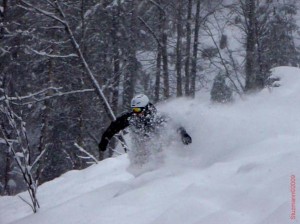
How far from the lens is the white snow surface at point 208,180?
3.76 m

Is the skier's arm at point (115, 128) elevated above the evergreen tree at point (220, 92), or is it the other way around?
the skier's arm at point (115, 128)

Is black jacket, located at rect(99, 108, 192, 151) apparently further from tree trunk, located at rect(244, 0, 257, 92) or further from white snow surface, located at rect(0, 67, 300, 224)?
tree trunk, located at rect(244, 0, 257, 92)

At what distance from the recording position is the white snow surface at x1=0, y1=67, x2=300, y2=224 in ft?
A: 12.3

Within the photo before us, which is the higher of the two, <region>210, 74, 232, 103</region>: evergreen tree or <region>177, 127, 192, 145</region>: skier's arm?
<region>177, 127, 192, 145</region>: skier's arm

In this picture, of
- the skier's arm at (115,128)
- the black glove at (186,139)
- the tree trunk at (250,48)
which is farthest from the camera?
the tree trunk at (250,48)

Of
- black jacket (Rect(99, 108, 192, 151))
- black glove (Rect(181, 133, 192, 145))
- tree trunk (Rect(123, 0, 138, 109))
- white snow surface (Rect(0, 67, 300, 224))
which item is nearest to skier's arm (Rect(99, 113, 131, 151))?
black jacket (Rect(99, 108, 192, 151))

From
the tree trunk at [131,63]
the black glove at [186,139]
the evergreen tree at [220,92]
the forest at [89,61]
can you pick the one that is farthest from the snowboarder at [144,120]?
the tree trunk at [131,63]

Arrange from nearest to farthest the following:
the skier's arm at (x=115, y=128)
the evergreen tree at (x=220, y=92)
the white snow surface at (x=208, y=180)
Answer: the white snow surface at (x=208, y=180), the skier's arm at (x=115, y=128), the evergreen tree at (x=220, y=92)

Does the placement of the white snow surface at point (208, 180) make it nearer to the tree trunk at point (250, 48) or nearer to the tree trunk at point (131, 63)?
the tree trunk at point (250, 48)

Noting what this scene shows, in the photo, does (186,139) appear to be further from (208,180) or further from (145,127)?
(208,180)

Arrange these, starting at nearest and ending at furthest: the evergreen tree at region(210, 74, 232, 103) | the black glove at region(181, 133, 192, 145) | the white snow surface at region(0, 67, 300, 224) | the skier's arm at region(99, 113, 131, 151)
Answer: the white snow surface at region(0, 67, 300, 224) < the black glove at region(181, 133, 192, 145) < the skier's arm at region(99, 113, 131, 151) < the evergreen tree at region(210, 74, 232, 103)

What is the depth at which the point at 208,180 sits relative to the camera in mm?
4613

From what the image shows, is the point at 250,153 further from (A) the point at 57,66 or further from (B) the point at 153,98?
(B) the point at 153,98

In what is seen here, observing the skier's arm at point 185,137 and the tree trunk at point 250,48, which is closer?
the skier's arm at point 185,137
